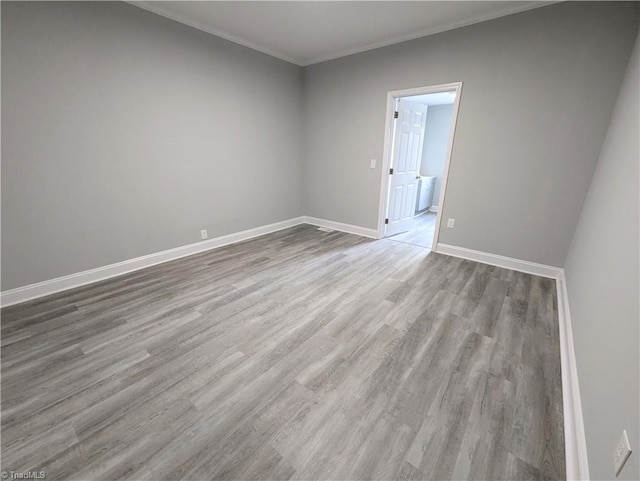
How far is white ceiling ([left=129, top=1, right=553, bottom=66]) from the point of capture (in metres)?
2.64

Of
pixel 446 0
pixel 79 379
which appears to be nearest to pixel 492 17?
pixel 446 0

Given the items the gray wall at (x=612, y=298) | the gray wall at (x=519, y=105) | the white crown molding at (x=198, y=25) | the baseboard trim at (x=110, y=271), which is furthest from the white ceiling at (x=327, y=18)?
the baseboard trim at (x=110, y=271)

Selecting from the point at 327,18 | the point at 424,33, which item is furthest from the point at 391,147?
the point at 327,18

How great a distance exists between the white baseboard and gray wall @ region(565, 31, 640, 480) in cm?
76

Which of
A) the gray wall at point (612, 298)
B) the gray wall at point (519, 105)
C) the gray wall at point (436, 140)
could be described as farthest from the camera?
the gray wall at point (436, 140)

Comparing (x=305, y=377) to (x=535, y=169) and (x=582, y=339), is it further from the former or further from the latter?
(x=535, y=169)

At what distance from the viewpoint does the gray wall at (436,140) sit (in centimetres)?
614

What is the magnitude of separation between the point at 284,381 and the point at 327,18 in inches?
141

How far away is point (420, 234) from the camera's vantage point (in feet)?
15.1

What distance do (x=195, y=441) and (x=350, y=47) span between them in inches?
178

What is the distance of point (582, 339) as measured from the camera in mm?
1571

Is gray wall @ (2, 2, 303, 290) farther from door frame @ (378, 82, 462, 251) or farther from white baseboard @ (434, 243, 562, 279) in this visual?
white baseboard @ (434, 243, 562, 279)

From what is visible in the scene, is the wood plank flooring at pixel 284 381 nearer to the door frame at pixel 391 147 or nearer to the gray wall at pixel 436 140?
the door frame at pixel 391 147

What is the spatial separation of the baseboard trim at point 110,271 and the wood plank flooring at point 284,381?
0.40 ft
